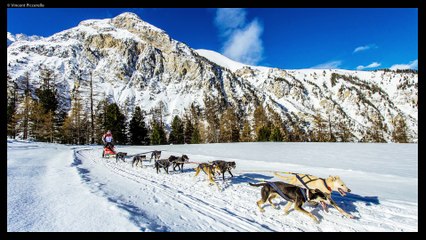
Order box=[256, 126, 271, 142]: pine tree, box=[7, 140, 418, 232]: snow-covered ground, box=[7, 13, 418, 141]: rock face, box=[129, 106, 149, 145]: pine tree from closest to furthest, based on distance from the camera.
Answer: box=[7, 140, 418, 232]: snow-covered ground → box=[256, 126, 271, 142]: pine tree → box=[129, 106, 149, 145]: pine tree → box=[7, 13, 418, 141]: rock face

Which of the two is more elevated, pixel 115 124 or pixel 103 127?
pixel 115 124

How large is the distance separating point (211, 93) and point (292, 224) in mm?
135943

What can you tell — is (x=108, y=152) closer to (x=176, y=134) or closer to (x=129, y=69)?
(x=176, y=134)

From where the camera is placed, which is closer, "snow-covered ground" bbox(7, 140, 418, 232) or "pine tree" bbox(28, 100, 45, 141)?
"snow-covered ground" bbox(7, 140, 418, 232)

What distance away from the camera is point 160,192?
23.0ft

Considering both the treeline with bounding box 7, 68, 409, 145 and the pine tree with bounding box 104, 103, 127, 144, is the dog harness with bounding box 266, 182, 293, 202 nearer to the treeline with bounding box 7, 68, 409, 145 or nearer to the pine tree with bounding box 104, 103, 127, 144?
the treeline with bounding box 7, 68, 409, 145

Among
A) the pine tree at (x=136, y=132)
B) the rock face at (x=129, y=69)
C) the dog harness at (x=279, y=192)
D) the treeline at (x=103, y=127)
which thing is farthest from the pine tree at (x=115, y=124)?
the dog harness at (x=279, y=192)

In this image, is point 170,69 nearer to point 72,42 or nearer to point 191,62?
point 191,62

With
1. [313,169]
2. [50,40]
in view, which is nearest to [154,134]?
[313,169]

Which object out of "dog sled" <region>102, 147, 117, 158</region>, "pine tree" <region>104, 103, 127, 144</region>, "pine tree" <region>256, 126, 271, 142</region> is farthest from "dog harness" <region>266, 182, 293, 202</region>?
"pine tree" <region>104, 103, 127, 144</region>

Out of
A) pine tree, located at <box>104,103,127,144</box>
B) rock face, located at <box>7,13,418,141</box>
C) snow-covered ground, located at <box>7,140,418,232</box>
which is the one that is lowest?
snow-covered ground, located at <box>7,140,418,232</box>

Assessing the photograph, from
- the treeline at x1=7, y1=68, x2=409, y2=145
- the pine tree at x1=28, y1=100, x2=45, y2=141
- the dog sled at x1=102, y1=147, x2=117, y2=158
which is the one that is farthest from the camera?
the treeline at x1=7, y1=68, x2=409, y2=145

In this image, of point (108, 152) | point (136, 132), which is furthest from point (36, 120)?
point (108, 152)

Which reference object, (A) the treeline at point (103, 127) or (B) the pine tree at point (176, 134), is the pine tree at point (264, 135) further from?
(B) the pine tree at point (176, 134)
